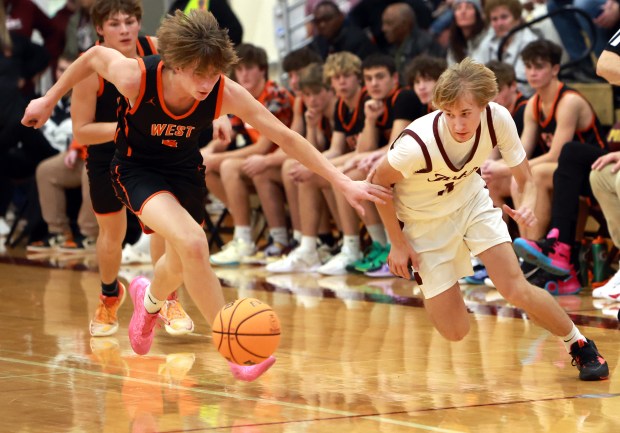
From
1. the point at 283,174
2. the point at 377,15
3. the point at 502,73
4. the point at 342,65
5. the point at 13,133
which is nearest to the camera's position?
the point at 502,73

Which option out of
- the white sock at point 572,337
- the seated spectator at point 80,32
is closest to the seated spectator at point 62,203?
the seated spectator at point 80,32

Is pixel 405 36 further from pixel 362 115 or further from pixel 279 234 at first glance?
pixel 279 234

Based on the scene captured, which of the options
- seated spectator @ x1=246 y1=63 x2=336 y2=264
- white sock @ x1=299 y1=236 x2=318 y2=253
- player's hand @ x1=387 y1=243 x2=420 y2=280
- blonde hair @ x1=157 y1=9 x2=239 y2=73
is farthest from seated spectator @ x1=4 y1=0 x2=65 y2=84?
player's hand @ x1=387 y1=243 x2=420 y2=280

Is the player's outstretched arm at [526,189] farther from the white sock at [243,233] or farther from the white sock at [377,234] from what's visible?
the white sock at [243,233]

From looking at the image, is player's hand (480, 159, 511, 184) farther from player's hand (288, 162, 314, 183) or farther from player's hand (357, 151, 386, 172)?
player's hand (288, 162, 314, 183)

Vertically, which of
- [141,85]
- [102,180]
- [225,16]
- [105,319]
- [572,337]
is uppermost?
[225,16]

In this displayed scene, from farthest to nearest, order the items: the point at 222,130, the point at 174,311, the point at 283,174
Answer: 1. the point at 283,174
2. the point at 174,311
3. the point at 222,130

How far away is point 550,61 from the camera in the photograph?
830 cm

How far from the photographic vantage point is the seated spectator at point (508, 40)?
972 cm

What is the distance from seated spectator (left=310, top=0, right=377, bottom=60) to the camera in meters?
11.2

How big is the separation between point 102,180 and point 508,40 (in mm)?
4528

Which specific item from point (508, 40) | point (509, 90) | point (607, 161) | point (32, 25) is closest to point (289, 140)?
point (607, 161)

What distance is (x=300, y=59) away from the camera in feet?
34.7

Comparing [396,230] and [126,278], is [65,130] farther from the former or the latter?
[396,230]
